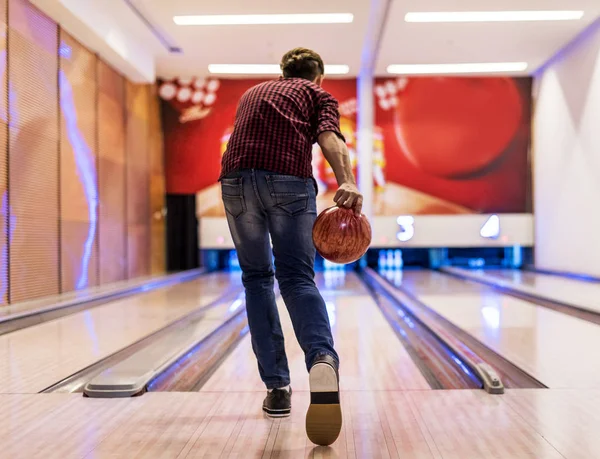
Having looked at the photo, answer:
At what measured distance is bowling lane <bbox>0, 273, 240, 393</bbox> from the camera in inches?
97.2

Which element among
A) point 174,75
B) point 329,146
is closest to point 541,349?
point 329,146

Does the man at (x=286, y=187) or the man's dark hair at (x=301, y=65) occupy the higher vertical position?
the man's dark hair at (x=301, y=65)

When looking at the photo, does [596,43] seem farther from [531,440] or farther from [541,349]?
[531,440]

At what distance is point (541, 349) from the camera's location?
9.43 feet

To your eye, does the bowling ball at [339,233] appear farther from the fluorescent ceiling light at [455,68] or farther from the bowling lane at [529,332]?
the fluorescent ceiling light at [455,68]

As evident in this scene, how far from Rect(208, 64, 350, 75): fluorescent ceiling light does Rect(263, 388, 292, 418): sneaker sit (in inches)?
269

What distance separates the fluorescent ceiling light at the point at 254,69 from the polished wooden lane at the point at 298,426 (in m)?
6.73

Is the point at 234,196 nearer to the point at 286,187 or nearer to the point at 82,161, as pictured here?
the point at 286,187

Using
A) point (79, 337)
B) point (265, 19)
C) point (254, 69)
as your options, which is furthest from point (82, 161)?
point (254, 69)

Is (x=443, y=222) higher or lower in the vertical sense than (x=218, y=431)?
higher

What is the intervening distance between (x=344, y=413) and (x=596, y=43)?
621 centimetres

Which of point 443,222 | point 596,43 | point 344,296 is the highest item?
point 596,43

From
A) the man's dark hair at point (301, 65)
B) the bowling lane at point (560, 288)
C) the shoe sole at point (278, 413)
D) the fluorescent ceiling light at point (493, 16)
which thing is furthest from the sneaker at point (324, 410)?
the fluorescent ceiling light at point (493, 16)

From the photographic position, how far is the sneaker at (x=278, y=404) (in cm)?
183
